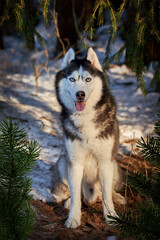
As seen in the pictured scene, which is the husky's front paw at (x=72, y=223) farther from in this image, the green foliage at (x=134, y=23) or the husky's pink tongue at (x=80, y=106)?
the green foliage at (x=134, y=23)

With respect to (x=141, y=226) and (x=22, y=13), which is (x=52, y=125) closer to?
(x=22, y=13)

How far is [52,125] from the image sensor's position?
6.89 m

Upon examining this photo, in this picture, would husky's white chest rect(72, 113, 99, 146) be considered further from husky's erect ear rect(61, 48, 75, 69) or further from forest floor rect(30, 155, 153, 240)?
husky's erect ear rect(61, 48, 75, 69)

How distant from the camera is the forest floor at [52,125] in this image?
3441 millimetres

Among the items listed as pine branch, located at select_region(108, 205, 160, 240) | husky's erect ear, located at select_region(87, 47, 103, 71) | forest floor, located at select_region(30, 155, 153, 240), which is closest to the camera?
pine branch, located at select_region(108, 205, 160, 240)

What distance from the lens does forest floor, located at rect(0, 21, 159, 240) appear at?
11.3 feet

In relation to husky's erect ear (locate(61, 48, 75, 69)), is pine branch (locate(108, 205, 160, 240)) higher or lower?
lower

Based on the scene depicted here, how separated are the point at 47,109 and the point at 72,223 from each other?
15.7 feet

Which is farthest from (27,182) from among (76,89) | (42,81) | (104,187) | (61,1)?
(61,1)

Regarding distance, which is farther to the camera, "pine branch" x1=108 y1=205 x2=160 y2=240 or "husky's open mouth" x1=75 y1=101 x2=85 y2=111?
"husky's open mouth" x1=75 y1=101 x2=85 y2=111

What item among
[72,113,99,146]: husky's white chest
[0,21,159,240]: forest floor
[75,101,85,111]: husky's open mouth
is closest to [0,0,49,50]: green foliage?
[0,21,159,240]: forest floor

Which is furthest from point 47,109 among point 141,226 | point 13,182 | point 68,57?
point 141,226

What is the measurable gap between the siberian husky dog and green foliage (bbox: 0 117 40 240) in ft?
6.35

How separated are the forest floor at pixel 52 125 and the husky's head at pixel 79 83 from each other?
0.80 metres
